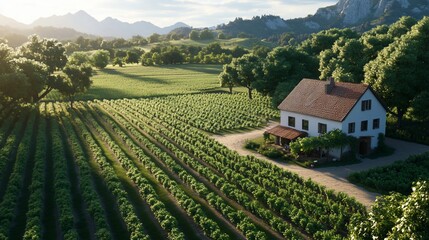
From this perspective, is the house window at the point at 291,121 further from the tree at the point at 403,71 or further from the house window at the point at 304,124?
the tree at the point at 403,71

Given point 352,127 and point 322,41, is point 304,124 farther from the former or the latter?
point 322,41

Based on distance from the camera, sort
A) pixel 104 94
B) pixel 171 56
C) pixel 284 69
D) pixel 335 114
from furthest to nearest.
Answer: pixel 171 56
pixel 104 94
pixel 284 69
pixel 335 114

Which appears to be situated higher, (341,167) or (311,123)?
(311,123)

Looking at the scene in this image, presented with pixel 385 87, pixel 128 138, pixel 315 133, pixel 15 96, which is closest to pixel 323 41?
pixel 385 87

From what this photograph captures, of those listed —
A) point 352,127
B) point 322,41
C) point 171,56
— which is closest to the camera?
point 352,127

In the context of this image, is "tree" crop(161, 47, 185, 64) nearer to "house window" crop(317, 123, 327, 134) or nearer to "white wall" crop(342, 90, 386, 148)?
"house window" crop(317, 123, 327, 134)

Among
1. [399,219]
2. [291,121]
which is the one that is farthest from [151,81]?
[399,219]

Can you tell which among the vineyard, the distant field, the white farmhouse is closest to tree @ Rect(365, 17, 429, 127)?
the white farmhouse
